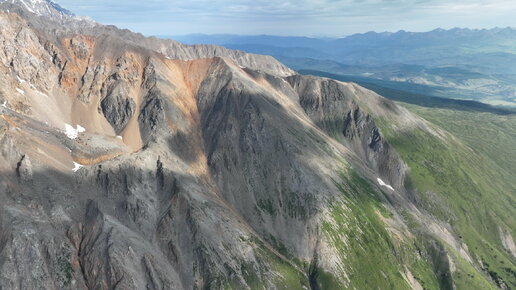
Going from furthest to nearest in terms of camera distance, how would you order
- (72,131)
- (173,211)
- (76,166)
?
(72,131) → (76,166) → (173,211)

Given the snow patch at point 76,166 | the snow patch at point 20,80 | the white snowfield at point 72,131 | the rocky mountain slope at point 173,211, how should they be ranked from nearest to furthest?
the rocky mountain slope at point 173,211, the snow patch at point 76,166, the white snowfield at point 72,131, the snow patch at point 20,80

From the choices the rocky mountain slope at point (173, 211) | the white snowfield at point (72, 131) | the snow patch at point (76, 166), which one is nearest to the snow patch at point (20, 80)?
the rocky mountain slope at point (173, 211)

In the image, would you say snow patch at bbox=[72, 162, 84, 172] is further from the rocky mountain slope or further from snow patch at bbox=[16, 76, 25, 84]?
snow patch at bbox=[16, 76, 25, 84]

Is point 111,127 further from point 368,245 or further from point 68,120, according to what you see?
point 368,245

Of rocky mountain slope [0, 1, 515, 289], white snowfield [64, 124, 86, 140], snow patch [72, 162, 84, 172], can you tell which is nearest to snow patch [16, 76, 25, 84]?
rocky mountain slope [0, 1, 515, 289]

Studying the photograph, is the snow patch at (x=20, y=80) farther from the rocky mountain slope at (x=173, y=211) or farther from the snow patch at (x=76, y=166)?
the snow patch at (x=76, y=166)

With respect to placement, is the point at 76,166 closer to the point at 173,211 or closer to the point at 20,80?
the point at 173,211

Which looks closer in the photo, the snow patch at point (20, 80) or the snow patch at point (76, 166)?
the snow patch at point (76, 166)

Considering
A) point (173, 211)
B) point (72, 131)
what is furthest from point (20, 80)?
point (173, 211)
